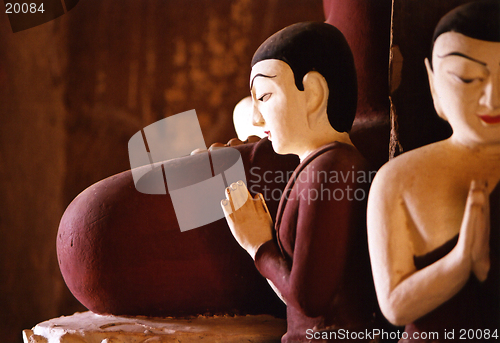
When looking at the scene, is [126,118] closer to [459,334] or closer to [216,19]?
[216,19]

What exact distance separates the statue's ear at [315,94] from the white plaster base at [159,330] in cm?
55

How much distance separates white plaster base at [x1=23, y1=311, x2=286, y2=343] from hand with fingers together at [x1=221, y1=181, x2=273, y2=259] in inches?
10.4

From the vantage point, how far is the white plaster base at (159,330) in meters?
1.18

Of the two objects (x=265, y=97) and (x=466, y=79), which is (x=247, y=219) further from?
(x=466, y=79)

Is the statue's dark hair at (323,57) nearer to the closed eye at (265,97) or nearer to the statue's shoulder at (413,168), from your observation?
the closed eye at (265,97)

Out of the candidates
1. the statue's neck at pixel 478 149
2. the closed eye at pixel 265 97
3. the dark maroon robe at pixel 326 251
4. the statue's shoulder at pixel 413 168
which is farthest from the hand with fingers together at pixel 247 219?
the statue's neck at pixel 478 149

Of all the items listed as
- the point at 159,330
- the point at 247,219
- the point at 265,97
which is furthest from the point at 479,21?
the point at 159,330

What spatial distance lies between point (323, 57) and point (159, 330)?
2.48ft

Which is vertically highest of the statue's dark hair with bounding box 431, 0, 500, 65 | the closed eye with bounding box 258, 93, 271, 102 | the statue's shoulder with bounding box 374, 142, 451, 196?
the statue's dark hair with bounding box 431, 0, 500, 65

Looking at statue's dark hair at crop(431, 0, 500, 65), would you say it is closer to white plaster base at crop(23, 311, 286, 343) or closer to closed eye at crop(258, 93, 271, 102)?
closed eye at crop(258, 93, 271, 102)

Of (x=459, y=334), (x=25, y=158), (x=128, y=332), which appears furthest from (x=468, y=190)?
(x=25, y=158)

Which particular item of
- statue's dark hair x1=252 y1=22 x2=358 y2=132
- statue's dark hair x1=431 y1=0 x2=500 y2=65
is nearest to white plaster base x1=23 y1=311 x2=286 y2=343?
statue's dark hair x1=252 y1=22 x2=358 y2=132

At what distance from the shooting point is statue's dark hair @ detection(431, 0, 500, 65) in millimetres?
809

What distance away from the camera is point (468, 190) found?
0.83 metres
